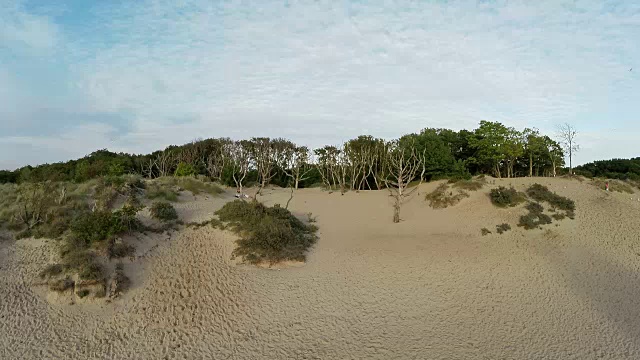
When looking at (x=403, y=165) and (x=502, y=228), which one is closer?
(x=502, y=228)

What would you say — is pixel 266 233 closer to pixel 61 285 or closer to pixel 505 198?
pixel 61 285

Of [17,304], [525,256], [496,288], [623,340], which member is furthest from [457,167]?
[17,304]

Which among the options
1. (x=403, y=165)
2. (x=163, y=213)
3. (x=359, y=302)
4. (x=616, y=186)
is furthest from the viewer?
(x=403, y=165)

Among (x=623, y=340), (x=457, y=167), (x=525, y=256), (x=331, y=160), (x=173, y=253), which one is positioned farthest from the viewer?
(x=331, y=160)

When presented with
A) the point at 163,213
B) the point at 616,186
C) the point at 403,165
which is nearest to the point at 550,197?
the point at 616,186

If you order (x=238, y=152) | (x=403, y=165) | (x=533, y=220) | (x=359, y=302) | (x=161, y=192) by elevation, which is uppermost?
(x=238, y=152)

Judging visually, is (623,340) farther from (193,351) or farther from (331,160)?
(331,160)
